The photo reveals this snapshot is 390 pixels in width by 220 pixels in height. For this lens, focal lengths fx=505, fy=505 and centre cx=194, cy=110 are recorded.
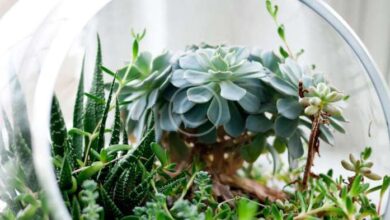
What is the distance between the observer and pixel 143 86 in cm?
59

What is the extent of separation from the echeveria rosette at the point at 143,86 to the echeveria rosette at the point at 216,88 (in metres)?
0.02

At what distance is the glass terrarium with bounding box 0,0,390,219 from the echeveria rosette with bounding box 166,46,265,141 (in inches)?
2.8

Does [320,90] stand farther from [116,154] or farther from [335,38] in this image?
[116,154]

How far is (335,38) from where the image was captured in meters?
0.59

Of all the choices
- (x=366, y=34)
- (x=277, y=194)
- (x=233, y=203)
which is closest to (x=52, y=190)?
(x=233, y=203)

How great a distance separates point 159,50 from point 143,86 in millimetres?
156

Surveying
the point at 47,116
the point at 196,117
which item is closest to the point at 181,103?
the point at 196,117

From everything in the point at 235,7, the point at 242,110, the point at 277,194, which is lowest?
the point at 277,194

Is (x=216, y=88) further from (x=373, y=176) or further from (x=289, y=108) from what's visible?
(x=373, y=176)

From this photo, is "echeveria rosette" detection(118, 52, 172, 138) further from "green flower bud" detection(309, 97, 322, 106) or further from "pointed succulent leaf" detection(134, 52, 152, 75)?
"green flower bud" detection(309, 97, 322, 106)

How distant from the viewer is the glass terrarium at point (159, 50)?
356 mm

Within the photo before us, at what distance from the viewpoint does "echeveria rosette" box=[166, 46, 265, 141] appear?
551 mm

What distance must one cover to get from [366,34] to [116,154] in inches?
24.7

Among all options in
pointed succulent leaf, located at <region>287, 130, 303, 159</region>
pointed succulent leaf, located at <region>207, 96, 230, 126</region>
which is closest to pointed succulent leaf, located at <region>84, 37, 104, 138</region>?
pointed succulent leaf, located at <region>207, 96, 230, 126</region>
